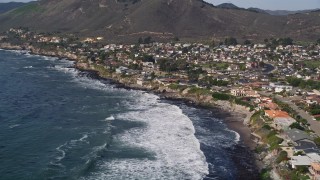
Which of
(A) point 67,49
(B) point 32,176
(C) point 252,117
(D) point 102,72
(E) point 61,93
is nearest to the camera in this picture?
(B) point 32,176

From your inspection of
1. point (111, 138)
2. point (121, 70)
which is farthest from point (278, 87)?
point (111, 138)

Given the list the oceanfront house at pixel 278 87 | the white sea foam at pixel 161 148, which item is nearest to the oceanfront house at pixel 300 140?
the white sea foam at pixel 161 148

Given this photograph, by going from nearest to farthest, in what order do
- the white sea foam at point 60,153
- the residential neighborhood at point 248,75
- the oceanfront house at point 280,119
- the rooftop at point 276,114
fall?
1. the white sea foam at point 60,153
2. the residential neighborhood at point 248,75
3. the oceanfront house at point 280,119
4. the rooftop at point 276,114

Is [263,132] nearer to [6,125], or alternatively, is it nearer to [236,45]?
[6,125]

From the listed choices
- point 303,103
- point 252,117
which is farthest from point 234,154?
point 303,103

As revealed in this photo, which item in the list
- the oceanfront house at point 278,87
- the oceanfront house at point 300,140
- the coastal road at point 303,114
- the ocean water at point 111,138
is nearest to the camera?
the ocean water at point 111,138

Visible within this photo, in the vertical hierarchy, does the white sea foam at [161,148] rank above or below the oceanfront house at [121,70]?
below

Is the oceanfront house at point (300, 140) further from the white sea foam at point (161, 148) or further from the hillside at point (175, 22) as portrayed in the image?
the hillside at point (175, 22)
